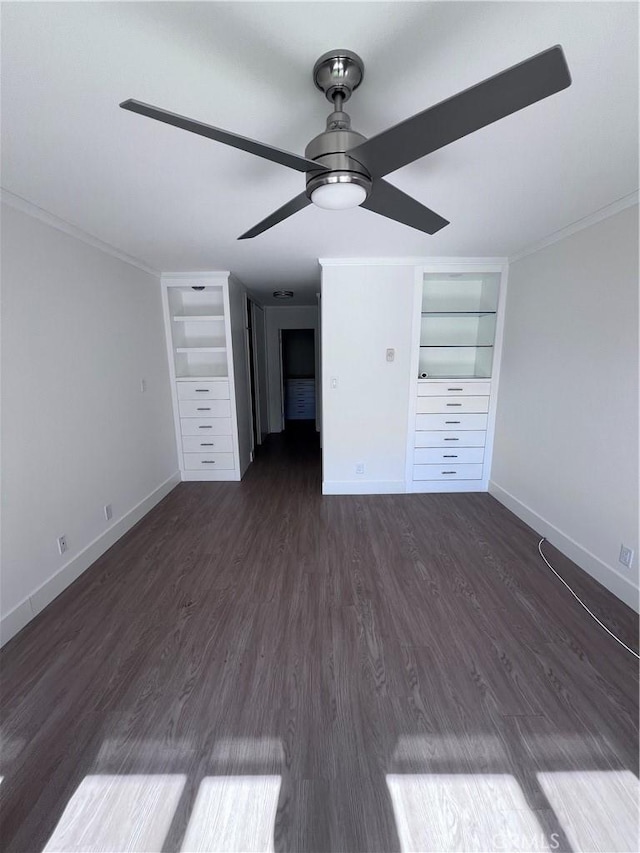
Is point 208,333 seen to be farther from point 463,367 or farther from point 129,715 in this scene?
point 129,715

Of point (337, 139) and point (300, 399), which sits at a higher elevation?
point (337, 139)

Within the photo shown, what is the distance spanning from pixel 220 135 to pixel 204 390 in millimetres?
3023

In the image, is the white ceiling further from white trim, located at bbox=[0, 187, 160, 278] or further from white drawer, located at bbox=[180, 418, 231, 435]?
white drawer, located at bbox=[180, 418, 231, 435]

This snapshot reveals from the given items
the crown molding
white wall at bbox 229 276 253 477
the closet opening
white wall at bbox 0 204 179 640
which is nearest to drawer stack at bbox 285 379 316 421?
the closet opening

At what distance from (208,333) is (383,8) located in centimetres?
338

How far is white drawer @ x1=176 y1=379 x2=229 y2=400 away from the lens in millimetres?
3734

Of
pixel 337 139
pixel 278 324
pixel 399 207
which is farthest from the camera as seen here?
pixel 278 324

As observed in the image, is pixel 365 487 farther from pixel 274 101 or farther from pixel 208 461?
pixel 274 101

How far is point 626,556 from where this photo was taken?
197 cm

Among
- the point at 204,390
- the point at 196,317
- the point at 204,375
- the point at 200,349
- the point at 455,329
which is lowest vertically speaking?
the point at 204,390

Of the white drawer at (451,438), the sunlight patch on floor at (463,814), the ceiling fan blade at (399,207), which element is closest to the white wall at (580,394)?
the white drawer at (451,438)

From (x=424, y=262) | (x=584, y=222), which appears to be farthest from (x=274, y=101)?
(x=424, y=262)

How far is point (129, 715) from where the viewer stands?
54.4 inches

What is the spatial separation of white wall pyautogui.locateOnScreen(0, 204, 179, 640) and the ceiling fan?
5.48 feet
